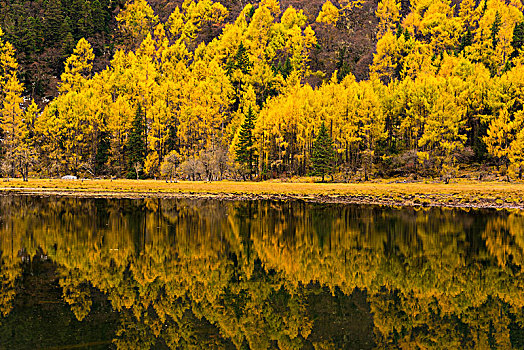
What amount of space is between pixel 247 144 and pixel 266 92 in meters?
31.9

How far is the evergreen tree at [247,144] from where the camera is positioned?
85.0 m

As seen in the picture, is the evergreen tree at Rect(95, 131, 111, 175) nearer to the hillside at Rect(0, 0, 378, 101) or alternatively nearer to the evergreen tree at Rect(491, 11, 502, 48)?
the hillside at Rect(0, 0, 378, 101)

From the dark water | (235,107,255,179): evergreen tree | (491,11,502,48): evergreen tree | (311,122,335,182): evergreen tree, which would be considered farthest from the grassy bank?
(491,11,502,48): evergreen tree

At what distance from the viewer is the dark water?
1225cm

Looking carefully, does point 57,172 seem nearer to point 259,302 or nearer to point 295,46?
point 295,46

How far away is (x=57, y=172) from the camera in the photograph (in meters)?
97.2

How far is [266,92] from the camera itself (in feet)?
376

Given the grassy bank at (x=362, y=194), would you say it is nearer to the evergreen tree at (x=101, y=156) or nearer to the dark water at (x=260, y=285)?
the dark water at (x=260, y=285)

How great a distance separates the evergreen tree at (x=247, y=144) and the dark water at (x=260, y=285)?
5304 cm

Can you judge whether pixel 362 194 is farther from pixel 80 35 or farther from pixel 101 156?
pixel 80 35

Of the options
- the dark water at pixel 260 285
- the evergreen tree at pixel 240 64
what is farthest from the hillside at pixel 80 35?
the dark water at pixel 260 285

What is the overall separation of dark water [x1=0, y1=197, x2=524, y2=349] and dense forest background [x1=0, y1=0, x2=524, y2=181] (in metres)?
50.7

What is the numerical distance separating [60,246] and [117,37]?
5551 inches

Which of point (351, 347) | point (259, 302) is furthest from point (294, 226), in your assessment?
point (351, 347)
